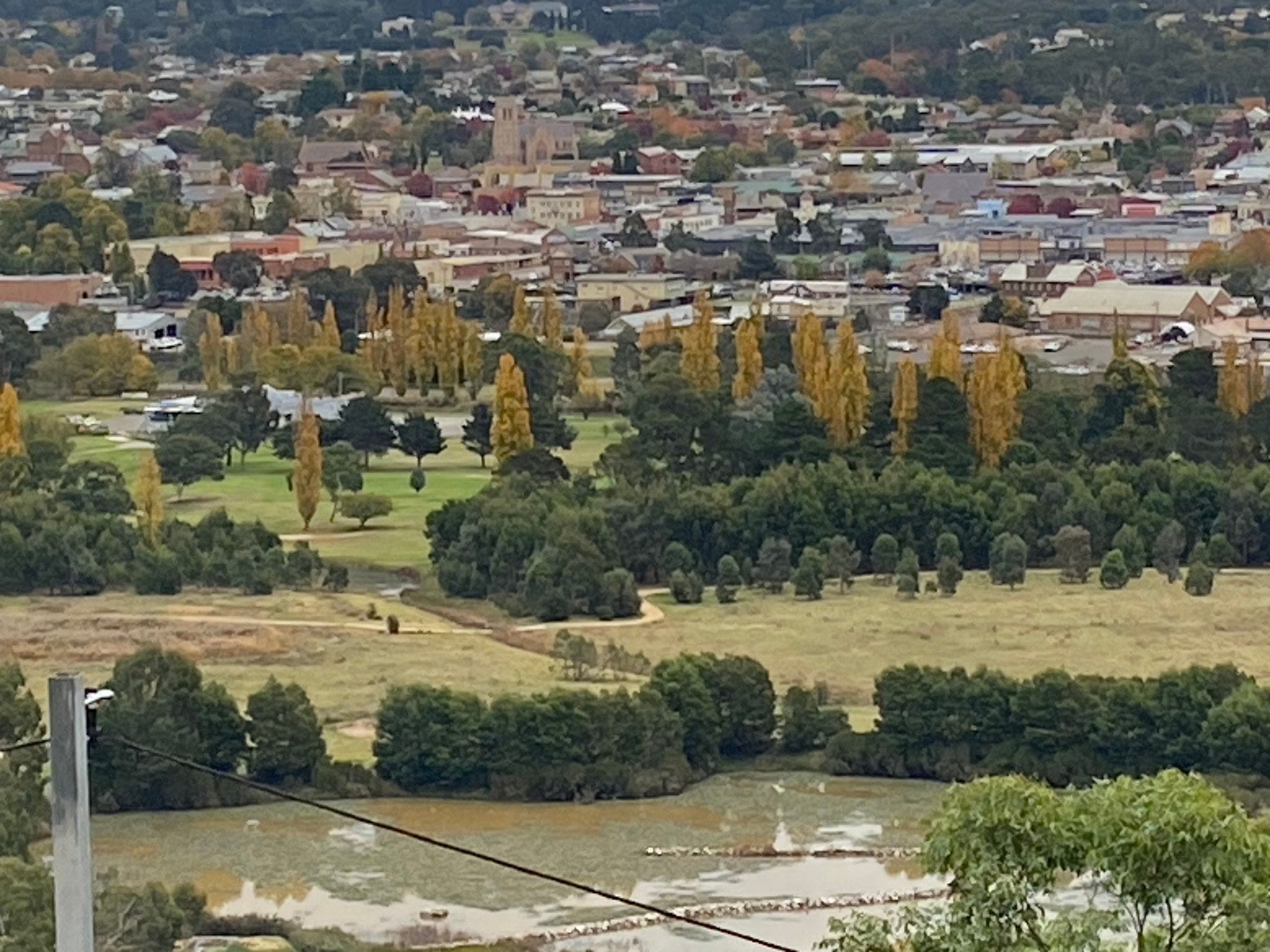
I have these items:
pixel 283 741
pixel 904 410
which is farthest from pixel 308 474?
pixel 283 741

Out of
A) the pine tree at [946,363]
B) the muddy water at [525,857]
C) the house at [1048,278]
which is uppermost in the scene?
the pine tree at [946,363]

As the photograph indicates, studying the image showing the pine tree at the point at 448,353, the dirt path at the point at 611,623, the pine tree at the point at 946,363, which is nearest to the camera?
the dirt path at the point at 611,623

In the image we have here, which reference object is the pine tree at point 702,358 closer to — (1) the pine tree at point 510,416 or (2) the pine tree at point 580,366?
(2) the pine tree at point 580,366

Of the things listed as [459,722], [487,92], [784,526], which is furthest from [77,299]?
[487,92]

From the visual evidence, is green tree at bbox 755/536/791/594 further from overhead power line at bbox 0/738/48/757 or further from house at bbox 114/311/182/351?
house at bbox 114/311/182/351

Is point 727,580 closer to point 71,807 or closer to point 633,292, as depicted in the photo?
point 633,292

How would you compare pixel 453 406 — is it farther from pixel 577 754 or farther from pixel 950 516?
pixel 577 754

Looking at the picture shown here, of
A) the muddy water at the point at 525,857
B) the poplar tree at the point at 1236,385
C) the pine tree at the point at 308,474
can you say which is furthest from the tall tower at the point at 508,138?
the muddy water at the point at 525,857
